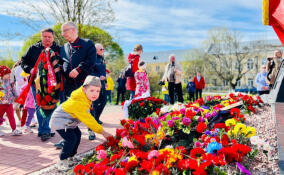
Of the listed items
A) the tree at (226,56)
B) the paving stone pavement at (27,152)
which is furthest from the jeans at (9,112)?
the tree at (226,56)

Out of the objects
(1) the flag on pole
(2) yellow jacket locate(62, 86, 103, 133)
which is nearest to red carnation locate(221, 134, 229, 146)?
(1) the flag on pole

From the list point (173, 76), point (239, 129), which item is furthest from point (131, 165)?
point (173, 76)

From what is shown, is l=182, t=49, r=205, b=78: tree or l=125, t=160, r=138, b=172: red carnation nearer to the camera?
l=125, t=160, r=138, b=172: red carnation

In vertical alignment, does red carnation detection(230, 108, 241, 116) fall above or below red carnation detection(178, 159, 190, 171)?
above

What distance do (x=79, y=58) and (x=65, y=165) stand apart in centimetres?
183

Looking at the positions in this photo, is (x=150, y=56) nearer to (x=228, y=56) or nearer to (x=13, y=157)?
(x=228, y=56)

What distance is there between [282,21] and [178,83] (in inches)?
206

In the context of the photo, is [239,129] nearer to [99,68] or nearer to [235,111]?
[235,111]

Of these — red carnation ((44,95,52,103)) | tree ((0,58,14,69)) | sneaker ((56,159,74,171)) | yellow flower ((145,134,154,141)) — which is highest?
tree ((0,58,14,69))

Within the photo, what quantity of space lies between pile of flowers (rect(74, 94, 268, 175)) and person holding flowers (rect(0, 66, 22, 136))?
298 cm

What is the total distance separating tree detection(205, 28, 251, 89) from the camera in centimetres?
4150

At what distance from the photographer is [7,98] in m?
5.64

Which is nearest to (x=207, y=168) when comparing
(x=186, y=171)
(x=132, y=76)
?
(x=186, y=171)

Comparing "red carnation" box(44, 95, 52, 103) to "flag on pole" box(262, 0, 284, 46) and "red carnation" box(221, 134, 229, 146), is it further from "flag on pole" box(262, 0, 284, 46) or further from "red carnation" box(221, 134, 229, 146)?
"flag on pole" box(262, 0, 284, 46)
